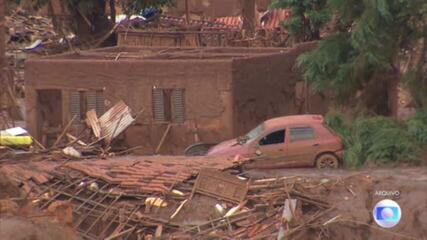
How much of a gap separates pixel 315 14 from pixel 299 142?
9778 mm

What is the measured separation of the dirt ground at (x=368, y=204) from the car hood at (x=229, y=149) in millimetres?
3283

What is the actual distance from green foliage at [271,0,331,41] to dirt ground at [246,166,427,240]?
12.3m

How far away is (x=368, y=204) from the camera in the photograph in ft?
58.0

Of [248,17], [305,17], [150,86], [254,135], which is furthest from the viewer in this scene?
[248,17]

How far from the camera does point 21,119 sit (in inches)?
1235

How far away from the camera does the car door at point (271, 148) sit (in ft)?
73.4

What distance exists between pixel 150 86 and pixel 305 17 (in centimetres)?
866

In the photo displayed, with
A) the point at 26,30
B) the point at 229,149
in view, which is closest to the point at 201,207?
the point at 229,149

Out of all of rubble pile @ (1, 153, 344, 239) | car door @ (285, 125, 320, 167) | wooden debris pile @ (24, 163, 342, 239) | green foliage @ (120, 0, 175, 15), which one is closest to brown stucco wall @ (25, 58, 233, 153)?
car door @ (285, 125, 320, 167)

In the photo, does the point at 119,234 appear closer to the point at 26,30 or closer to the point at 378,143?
the point at 378,143

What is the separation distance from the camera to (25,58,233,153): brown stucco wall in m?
25.5

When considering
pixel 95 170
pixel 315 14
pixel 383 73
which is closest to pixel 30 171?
pixel 95 170

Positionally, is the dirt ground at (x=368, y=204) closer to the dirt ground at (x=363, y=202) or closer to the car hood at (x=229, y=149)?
the dirt ground at (x=363, y=202)

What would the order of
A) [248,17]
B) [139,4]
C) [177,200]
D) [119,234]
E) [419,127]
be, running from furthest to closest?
[248,17]
[139,4]
[419,127]
[177,200]
[119,234]
